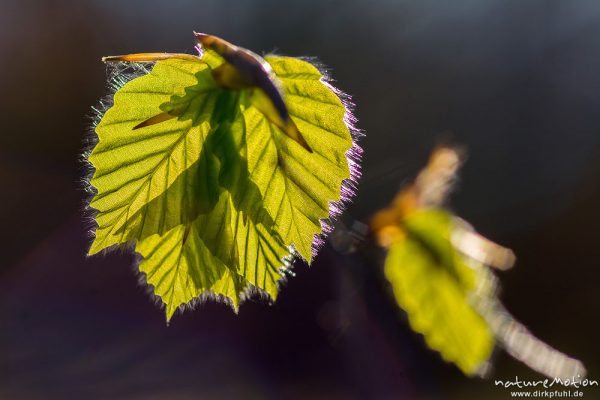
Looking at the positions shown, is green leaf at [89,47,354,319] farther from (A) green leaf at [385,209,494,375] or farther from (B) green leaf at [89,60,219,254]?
(A) green leaf at [385,209,494,375]

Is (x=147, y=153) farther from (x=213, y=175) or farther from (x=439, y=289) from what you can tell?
(x=439, y=289)

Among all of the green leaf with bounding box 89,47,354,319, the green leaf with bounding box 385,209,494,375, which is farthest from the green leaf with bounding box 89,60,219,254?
the green leaf with bounding box 385,209,494,375

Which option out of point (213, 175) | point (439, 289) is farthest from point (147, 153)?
point (439, 289)

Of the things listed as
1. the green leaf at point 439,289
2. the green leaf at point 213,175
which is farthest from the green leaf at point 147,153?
the green leaf at point 439,289

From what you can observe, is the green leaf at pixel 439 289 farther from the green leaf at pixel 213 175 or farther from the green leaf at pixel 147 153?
the green leaf at pixel 147 153

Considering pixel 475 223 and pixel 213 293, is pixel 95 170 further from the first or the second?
pixel 475 223

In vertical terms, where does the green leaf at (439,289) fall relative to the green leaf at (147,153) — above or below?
below
